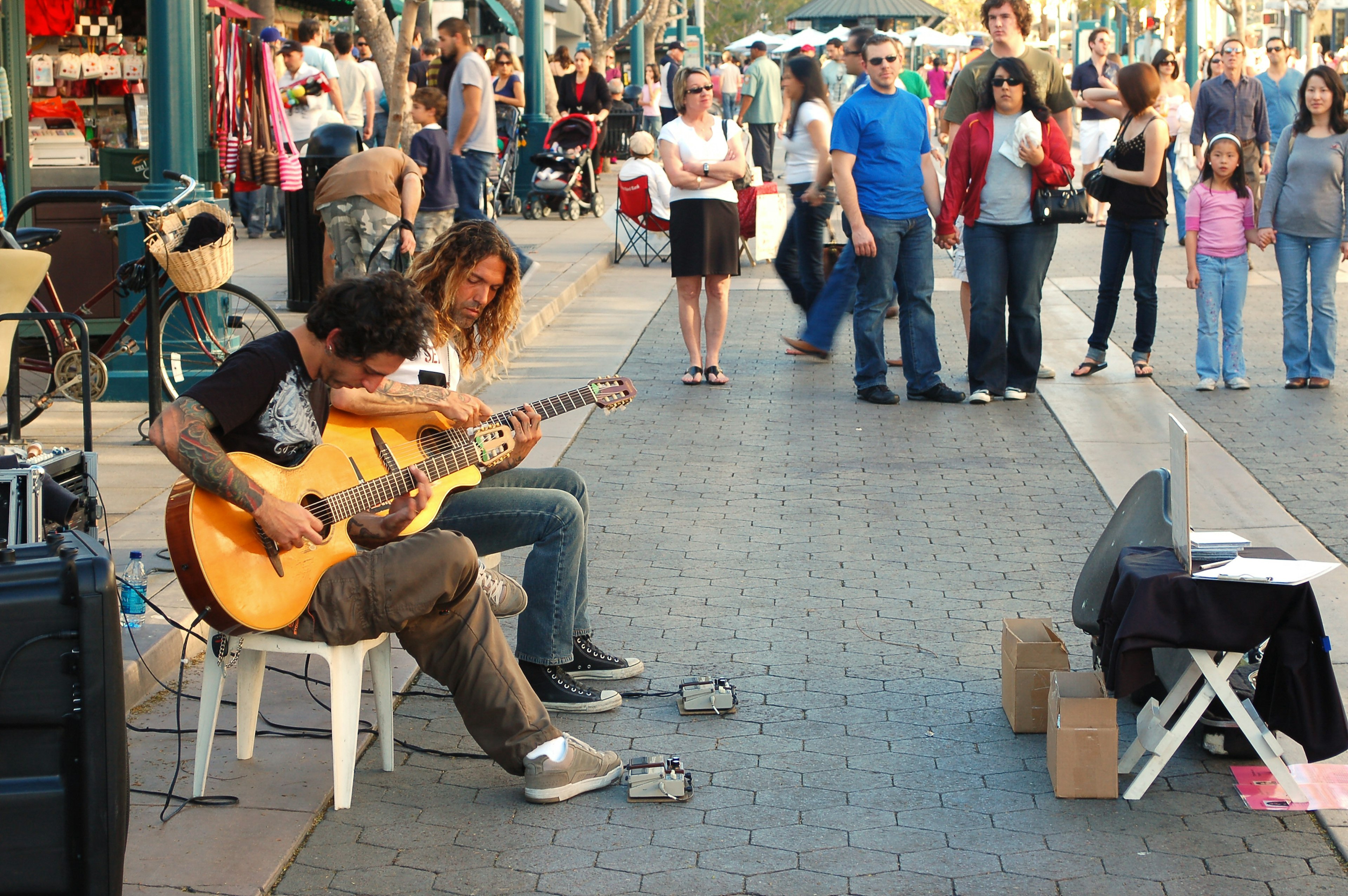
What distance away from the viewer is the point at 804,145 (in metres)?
10.6

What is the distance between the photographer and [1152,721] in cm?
405

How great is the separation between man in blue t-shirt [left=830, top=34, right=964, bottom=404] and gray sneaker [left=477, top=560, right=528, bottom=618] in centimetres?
476

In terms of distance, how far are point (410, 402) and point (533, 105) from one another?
53.3 feet

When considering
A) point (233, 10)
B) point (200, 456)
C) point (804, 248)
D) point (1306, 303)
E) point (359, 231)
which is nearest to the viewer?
point (200, 456)

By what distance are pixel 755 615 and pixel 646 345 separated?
241 inches

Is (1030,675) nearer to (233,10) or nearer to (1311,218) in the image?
(1311,218)

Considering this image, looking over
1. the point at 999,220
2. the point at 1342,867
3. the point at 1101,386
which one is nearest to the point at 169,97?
the point at 999,220

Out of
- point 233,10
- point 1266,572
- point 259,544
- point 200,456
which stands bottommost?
point 1266,572

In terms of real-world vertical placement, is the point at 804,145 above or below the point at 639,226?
above

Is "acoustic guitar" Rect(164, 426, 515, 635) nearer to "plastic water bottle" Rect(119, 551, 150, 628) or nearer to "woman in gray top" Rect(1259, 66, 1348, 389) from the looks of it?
"plastic water bottle" Rect(119, 551, 150, 628)

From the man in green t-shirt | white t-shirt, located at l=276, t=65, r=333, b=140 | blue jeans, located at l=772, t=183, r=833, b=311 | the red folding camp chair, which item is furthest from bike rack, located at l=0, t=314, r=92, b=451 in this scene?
the man in green t-shirt

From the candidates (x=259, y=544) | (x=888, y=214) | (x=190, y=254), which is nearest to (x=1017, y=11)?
(x=888, y=214)

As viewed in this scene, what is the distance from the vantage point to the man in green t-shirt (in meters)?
21.3

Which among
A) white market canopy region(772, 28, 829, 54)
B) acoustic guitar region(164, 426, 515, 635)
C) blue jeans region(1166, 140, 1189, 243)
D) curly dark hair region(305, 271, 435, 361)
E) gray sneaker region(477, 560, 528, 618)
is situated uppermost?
white market canopy region(772, 28, 829, 54)
